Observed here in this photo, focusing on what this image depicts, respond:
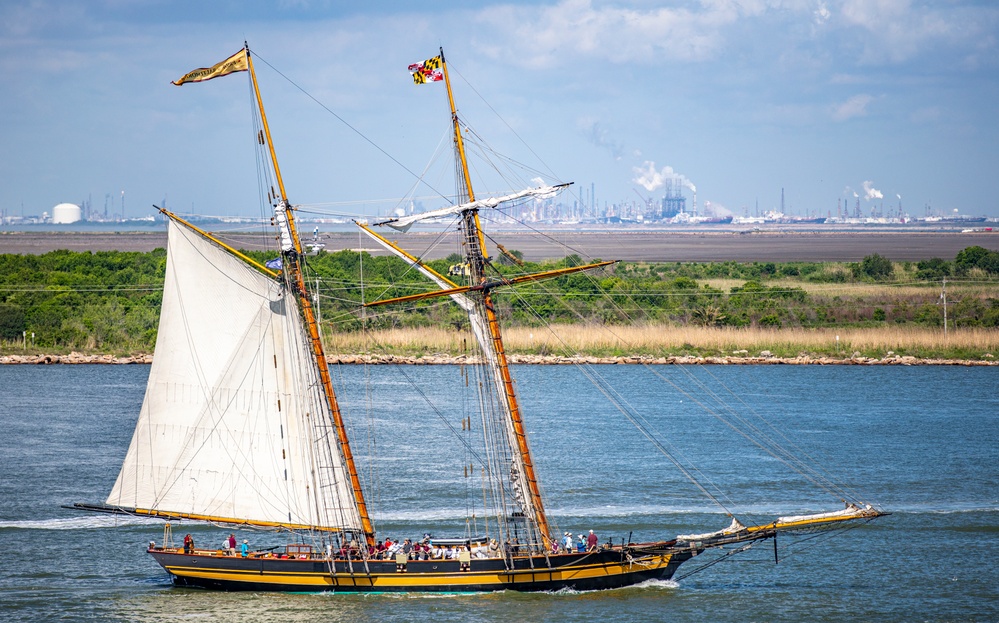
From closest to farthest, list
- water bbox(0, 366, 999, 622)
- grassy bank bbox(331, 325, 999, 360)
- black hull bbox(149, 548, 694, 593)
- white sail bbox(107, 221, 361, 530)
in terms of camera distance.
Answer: water bbox(0, 366, 999, 622)
black hull bbox(149, 548, 694, 593)
white sail bbox(107, 221, 361, 530)
grassy bank bbox(331, 325, 999, 360)

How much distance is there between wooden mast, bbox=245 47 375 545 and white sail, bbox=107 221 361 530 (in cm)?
35

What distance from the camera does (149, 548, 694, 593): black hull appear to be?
4144 cm

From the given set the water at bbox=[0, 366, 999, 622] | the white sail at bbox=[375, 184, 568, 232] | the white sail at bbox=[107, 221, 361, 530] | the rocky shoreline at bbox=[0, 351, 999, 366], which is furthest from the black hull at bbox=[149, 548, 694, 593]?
the rocky shoreline at bbox=[0, 351, 999, 366]

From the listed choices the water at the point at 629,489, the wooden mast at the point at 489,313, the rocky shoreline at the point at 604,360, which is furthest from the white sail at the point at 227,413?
the rocky shoreline at the point at 604,360

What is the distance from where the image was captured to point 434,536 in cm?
4891

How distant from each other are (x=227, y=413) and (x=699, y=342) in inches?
2459

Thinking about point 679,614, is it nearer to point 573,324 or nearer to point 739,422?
point 739,422

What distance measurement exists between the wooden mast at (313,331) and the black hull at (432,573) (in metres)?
2.36

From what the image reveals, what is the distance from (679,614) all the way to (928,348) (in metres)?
67.1

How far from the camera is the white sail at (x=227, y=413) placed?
142 ft

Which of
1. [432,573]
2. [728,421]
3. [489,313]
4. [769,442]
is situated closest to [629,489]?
[769,442]

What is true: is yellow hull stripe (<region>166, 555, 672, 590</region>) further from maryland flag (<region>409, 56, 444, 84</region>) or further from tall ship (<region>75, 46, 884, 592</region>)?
maryland flag (<region>409, 56, 444, 84</region>)

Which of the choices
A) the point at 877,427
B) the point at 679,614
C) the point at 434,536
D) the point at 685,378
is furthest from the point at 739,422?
the point at 679,614

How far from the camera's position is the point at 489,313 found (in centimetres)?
4522
